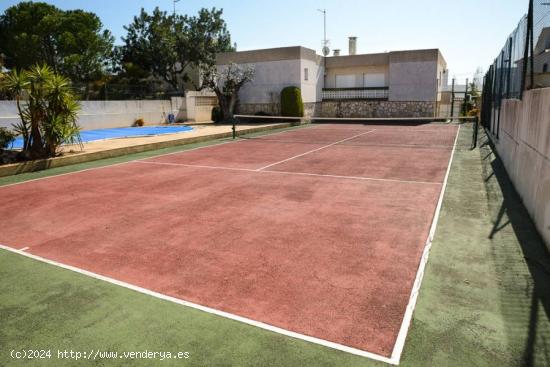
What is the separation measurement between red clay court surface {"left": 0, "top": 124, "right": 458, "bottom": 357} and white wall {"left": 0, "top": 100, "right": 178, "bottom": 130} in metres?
14.8

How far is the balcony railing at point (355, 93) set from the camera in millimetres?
36906

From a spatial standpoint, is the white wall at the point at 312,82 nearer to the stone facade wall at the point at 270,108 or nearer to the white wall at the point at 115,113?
the stone facade wall at the point at 270,108

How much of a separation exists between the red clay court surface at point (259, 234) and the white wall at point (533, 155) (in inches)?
70.8

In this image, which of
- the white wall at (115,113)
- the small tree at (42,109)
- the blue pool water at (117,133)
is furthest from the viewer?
the white wall at (115,113)

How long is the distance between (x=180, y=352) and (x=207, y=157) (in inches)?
512

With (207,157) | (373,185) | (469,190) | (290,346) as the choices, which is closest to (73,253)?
(290,346)

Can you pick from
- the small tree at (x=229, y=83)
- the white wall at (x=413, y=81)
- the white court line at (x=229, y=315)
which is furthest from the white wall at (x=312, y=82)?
the white court line at (x=229, y=315)

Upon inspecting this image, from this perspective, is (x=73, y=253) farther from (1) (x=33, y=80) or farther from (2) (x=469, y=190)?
(1) (x=33, y=80)

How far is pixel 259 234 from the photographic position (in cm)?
714

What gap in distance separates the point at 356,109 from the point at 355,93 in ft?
5.45

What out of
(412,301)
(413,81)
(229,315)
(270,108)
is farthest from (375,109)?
(229,315)

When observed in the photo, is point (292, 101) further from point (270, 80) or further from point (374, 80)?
point (374, 80)

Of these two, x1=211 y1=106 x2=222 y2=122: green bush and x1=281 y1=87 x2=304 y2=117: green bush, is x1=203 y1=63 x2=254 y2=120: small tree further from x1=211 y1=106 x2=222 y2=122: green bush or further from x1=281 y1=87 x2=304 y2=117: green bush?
x1=281 y1=87 x2=304 y2=117: green bush

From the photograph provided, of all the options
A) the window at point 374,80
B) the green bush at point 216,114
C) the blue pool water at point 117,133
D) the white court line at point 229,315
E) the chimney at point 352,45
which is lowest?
the white court line at point 229,315
